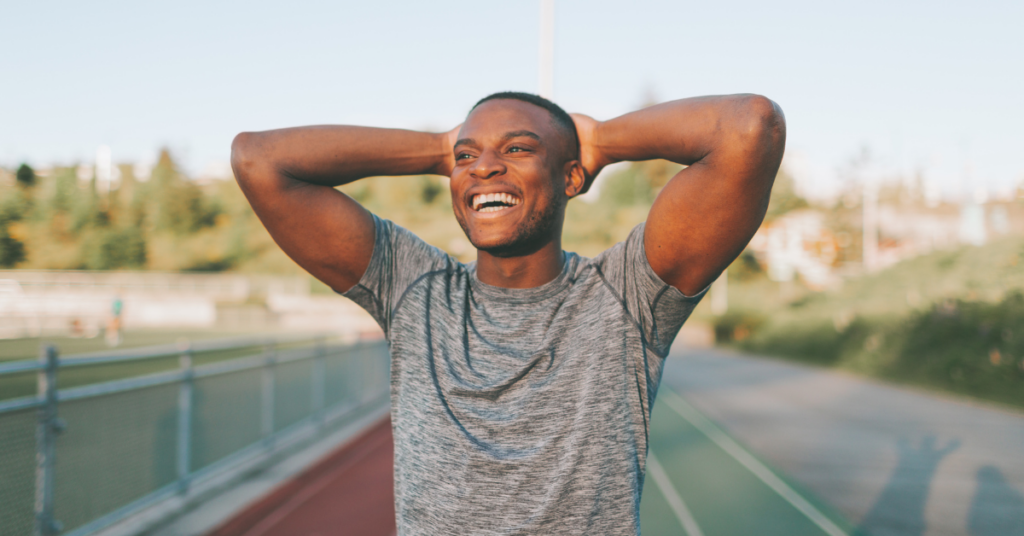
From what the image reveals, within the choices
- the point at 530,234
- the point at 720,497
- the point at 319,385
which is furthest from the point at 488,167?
the point at 319,385

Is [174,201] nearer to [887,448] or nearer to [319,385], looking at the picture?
[319,385]

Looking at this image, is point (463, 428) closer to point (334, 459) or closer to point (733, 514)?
point (733, 514)

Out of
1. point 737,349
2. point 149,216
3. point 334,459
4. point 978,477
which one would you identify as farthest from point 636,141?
point 737,349

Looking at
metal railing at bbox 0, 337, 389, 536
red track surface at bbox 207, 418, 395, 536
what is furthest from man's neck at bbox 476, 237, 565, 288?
red track surface at bbox 207, 418, 395, 536

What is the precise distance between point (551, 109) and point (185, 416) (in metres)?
5.05

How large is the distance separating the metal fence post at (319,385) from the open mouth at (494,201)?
27.3 feet

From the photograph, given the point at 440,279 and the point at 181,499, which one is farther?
the point at 181,499

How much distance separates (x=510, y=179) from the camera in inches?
66.4

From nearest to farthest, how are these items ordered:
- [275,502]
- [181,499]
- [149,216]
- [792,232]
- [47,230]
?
[47,230] < [149,216] < [181,499] < [275,502] < [792,232]

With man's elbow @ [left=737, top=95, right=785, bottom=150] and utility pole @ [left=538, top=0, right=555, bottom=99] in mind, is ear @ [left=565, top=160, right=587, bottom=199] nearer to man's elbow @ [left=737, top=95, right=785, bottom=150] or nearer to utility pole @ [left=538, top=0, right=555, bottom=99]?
man's elbow @ [left=737, top=95, right=785, bottom=150]

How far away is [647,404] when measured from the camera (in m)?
1.65

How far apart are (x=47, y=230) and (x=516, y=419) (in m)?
2.75

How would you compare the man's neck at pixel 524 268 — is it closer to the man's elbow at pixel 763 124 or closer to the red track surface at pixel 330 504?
the man's elbow at pixel 763 124

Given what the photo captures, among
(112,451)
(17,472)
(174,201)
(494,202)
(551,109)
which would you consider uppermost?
(174,201)
